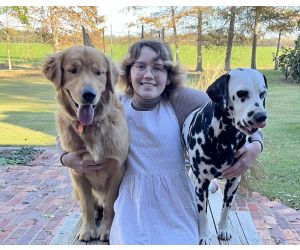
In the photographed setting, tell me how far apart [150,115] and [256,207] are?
6.01ft

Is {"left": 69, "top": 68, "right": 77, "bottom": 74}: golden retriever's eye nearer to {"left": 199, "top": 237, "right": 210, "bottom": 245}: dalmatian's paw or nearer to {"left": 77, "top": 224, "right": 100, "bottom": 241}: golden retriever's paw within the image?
{"left": 77, "top": 224, "right": 100, "bottom": 241}: golden retriever's paw

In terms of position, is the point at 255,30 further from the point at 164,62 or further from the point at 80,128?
the point at 80,128

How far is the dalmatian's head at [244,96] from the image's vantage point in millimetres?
1144

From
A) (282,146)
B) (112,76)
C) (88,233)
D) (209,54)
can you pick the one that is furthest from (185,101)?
(282,146)

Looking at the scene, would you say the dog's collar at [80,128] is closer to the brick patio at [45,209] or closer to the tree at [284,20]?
the brick patio at [45,209]

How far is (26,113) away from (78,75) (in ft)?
19.0

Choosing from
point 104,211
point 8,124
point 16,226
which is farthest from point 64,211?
point 8,124

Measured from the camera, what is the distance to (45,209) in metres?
3.08

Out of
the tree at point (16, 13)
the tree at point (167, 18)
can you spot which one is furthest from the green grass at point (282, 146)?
the tree at point (16, 13)

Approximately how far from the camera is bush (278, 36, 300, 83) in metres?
5.61

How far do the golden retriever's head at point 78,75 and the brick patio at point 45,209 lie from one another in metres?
1.37

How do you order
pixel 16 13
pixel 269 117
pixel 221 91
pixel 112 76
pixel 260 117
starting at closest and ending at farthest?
1. pixel 260 117
2. pixel 221 91
3. pixel 112 76
4. pixel 16 13
5. pixel 269 117

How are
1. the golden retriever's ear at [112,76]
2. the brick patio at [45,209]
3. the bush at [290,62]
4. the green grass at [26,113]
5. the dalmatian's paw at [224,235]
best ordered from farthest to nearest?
the bush at [290,62], the green grass at [26,113], the brick patio at [45,209], the dalmatian's paw at [224,235], the golden retriever's ear at [112,76]

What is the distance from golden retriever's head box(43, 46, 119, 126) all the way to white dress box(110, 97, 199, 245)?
0.26 meters
